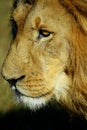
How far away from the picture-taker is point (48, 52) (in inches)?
181

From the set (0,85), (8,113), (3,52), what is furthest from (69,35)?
(3,52)

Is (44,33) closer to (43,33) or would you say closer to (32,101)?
(43,33)

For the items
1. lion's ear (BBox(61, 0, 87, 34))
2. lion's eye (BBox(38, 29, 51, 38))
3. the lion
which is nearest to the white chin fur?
the lion

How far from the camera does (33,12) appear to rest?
454 cm

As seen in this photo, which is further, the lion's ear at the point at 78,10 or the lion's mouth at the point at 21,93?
the lion's mouth at the point at 21,93

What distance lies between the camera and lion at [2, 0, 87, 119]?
449 centimetres

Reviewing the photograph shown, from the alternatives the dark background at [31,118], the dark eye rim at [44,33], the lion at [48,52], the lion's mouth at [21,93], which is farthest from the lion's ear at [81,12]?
the dark background at [31,118]

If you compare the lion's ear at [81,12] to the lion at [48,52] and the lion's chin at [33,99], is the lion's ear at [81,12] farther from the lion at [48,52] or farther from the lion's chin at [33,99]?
the lion's chin at [33,99]

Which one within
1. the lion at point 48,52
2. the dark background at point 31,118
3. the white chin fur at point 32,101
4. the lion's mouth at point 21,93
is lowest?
the dark background at point 31,118

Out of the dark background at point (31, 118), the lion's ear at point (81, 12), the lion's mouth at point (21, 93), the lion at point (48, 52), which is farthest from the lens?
the dark background at point (31, 118)

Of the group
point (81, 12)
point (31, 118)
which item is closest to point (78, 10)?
point (81, 12)

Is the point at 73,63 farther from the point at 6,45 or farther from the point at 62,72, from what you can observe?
the point at 6,45

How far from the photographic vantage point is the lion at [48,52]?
4492mm

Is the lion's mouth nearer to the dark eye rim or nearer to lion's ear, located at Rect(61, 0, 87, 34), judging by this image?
the dark eye rim
